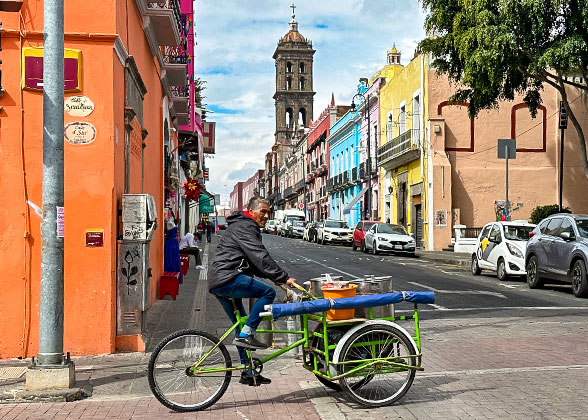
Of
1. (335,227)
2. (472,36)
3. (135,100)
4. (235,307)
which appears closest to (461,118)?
(335,227)

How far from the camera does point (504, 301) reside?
1341 cm

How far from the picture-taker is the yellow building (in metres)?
34.9

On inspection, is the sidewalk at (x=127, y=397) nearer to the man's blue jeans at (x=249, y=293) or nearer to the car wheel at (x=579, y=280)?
the man's blue jeans at (x=249, y=293)

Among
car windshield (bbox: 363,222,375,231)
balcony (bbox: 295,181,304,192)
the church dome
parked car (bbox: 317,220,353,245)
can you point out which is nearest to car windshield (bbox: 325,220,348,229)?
parked car (bbox: 317,220,353,245)

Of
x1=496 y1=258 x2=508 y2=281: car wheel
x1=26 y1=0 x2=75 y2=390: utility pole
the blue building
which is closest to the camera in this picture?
x1=26 y1=0 x2=75 y2=390: utility pole

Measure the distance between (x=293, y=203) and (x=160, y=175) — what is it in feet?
254

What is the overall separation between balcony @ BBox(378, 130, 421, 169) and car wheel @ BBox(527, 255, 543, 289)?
1935cm

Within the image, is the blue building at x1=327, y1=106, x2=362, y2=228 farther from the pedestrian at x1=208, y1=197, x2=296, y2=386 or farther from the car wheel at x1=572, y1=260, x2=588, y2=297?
the pedestrian at x1=208, y1=197, x2=296, y2=386

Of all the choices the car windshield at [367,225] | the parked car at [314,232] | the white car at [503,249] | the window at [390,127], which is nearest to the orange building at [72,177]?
the white car at [503,249]

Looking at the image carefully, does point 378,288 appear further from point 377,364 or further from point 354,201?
point 354,201

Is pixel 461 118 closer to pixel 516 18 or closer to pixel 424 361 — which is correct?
pixel 516 18

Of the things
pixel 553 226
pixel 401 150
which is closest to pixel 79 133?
pixel 553 226

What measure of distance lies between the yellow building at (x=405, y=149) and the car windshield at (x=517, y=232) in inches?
607

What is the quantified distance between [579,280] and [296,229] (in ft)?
142
